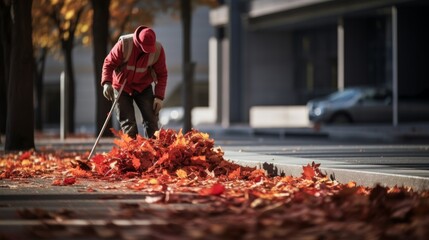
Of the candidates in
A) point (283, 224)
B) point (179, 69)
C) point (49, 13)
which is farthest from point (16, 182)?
point (179, 69)

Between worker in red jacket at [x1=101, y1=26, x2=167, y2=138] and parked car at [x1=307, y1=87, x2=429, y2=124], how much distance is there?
25.1 metres

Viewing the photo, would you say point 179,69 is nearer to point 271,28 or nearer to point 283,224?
point 271,28

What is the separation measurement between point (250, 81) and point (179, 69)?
24052mm

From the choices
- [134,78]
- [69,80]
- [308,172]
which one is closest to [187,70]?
[69,80]

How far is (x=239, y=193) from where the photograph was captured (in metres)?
9.52

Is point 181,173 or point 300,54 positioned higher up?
point 300,54

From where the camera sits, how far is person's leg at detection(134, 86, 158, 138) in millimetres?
13836

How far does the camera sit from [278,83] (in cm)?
5450

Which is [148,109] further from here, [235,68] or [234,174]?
[235,68]

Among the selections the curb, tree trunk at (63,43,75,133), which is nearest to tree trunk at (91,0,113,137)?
tree trunk at (63,43,75,133)

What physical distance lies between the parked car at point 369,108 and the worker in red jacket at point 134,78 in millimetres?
25142

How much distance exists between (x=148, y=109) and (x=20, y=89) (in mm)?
7214

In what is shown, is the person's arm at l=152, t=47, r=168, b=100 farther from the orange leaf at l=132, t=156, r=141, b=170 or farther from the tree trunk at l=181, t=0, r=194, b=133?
the tree trunk at l=181, t=0, r=194, b=133

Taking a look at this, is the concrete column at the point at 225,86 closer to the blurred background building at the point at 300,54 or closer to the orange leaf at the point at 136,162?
the blurred background building at the point at 300,54
